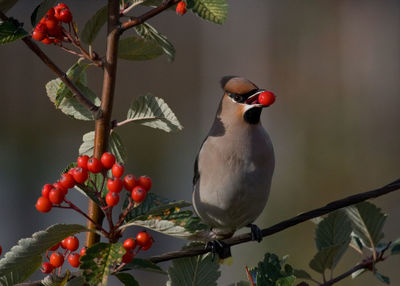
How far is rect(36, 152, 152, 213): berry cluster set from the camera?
110 centimetres

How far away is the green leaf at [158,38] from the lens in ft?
4.47

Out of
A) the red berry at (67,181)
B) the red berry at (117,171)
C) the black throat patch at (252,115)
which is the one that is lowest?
the black throat patch at (252,115)

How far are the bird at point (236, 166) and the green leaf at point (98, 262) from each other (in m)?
1.02

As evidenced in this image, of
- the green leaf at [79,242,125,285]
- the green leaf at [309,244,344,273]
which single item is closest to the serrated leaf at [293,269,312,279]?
the green leaf at [309,244,344,273]

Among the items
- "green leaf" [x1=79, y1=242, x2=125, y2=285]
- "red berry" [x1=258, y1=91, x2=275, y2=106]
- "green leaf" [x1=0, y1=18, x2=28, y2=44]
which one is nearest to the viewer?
"green leaf" [x1=79, y1=242, x2=125, y2=285]

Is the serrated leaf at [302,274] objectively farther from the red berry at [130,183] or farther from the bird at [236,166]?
the bird at [236,166]

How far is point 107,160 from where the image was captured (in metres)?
1.11

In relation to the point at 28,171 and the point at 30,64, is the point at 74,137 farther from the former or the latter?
the point at 30,64

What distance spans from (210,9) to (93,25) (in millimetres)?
276

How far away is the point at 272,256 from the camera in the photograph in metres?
1.19

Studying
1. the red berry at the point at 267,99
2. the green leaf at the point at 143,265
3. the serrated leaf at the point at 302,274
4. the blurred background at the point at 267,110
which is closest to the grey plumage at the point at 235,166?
the red berry at the point at 267,99

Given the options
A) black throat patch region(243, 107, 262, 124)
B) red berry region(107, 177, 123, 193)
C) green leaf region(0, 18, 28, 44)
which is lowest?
black throat patch region(243, 107, 262, 124)

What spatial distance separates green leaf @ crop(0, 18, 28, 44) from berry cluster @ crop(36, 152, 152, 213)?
0.76 ft

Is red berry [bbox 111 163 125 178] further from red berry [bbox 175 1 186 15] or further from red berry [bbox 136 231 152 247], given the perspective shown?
red berry [bbox 175 1 186 15]
